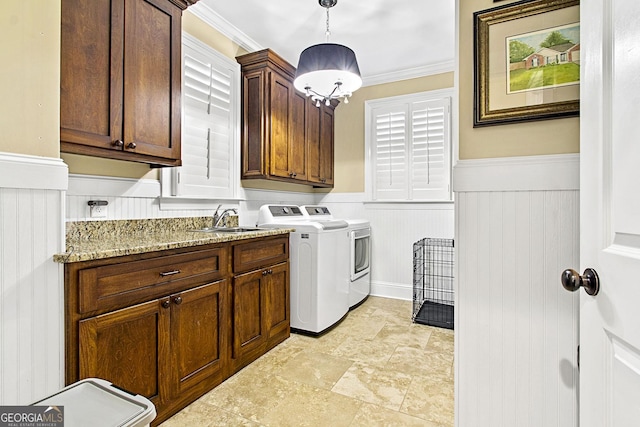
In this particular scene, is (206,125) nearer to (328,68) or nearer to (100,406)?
(328,68)

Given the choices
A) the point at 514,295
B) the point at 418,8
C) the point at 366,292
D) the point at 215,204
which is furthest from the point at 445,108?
the point at 514,295

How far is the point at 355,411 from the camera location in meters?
1.77

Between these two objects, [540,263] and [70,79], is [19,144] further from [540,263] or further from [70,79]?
[540,263]

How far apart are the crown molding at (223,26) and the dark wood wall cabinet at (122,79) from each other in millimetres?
519

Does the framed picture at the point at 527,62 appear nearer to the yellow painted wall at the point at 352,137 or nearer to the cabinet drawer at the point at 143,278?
the cabinet drawer at the point at 143,278

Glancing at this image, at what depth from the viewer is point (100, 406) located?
0.73 metres

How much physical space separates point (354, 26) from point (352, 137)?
142 centimetres

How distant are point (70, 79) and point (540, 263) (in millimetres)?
2165

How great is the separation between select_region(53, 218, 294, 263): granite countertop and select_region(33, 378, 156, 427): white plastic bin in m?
0.67

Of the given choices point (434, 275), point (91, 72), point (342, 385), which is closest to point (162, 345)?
point (342, 385)

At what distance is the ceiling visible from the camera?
256cm
